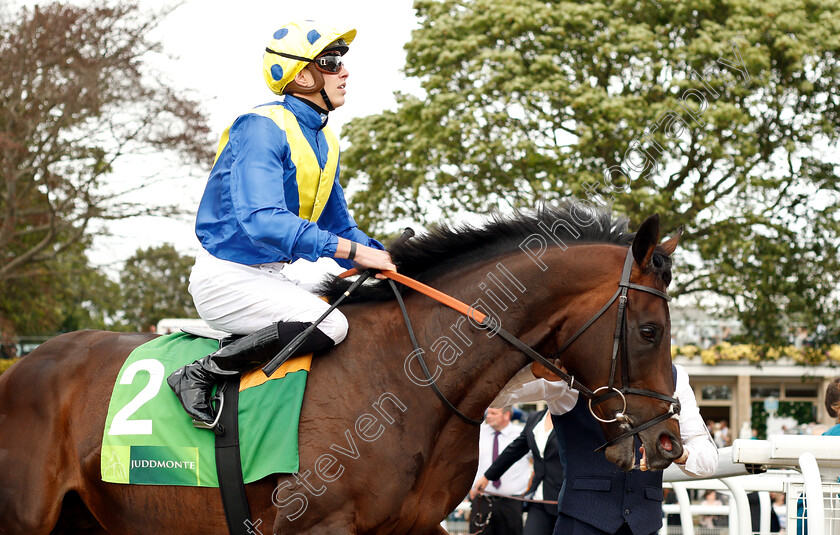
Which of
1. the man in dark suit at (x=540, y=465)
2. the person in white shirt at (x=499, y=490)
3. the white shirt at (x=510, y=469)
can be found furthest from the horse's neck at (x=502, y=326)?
the white shirt at (x=510, y=469)

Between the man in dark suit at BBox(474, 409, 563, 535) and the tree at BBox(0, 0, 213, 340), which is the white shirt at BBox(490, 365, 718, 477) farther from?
the tree at BBox(0, 0, 213, 340)

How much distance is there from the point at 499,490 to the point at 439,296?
4.80 metres

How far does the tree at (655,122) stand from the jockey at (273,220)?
30.2 ft

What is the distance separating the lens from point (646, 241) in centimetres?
292

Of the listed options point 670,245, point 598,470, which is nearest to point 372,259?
point 670,245

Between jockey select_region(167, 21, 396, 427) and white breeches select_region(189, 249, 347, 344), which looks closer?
jockey select_region(167, 21, 396, 427)

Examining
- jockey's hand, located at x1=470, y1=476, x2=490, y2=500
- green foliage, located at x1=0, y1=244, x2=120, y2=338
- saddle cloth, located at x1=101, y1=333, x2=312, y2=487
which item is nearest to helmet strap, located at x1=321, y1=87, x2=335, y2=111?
saddle cloth, located at x1=101, y1=333, x2=312, y2=487

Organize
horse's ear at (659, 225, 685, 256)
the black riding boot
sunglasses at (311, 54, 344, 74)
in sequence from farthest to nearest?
1. sunglasses at (311, 54, 344, 74)
2. horse's ear at (659, 225, 685, 256)
3. the black riding boot

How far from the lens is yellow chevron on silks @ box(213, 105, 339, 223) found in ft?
10.5

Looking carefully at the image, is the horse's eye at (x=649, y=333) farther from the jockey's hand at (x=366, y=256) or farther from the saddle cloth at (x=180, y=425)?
the saddle cloth at (x=180, y=425)

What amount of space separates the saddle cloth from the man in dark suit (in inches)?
129

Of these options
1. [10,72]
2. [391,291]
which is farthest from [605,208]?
[10,72]

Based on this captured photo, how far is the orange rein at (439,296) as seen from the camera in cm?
299

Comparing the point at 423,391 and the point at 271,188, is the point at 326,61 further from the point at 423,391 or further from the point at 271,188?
the point at 423,391
